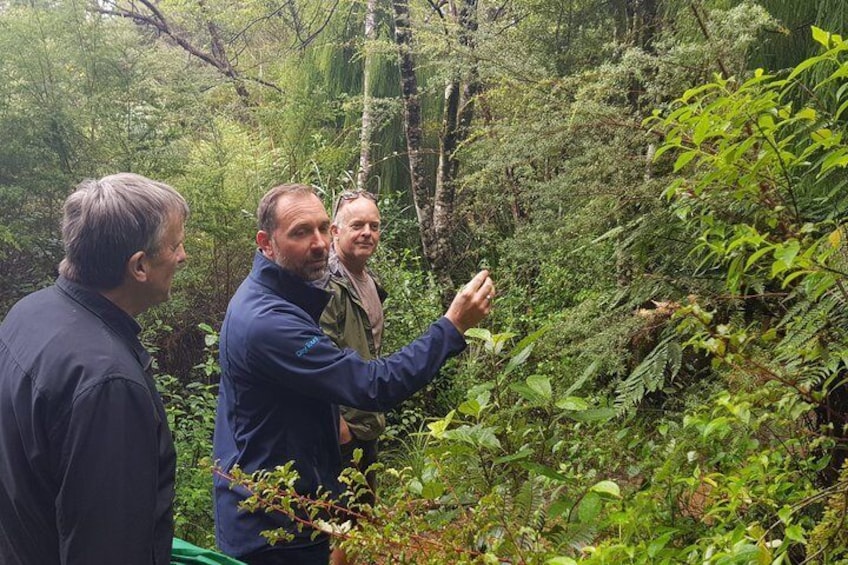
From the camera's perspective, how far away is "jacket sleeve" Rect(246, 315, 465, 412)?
94.6 inches

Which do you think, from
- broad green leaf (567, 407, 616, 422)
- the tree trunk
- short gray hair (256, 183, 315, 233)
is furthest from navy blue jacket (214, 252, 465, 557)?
the tree trunk

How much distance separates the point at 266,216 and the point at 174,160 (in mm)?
4676

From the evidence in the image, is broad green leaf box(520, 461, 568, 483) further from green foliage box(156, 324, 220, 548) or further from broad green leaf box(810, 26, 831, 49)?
green foliage box(156, 324, 220, 548)

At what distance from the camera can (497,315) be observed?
21.7 feet

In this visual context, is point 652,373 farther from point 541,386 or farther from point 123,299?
point 123,299

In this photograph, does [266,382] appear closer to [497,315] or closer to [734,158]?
[734,158]

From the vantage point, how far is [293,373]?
241 centimetres

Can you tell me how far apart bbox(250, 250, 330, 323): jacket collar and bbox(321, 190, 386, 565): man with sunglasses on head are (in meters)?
0.79

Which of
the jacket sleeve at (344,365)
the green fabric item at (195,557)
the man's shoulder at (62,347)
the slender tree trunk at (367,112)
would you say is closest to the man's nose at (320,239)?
the jacket sleeve at (344,365)

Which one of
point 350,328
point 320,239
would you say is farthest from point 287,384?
point 350,328

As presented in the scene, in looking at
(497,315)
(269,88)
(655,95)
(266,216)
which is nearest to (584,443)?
(266,216)

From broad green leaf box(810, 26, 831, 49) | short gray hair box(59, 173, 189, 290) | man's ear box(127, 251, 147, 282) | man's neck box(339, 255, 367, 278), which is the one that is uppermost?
broad green leaf box(810, 26, 831, 49)

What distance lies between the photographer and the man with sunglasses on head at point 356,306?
3.72 meters

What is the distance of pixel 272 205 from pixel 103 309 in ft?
3.61
